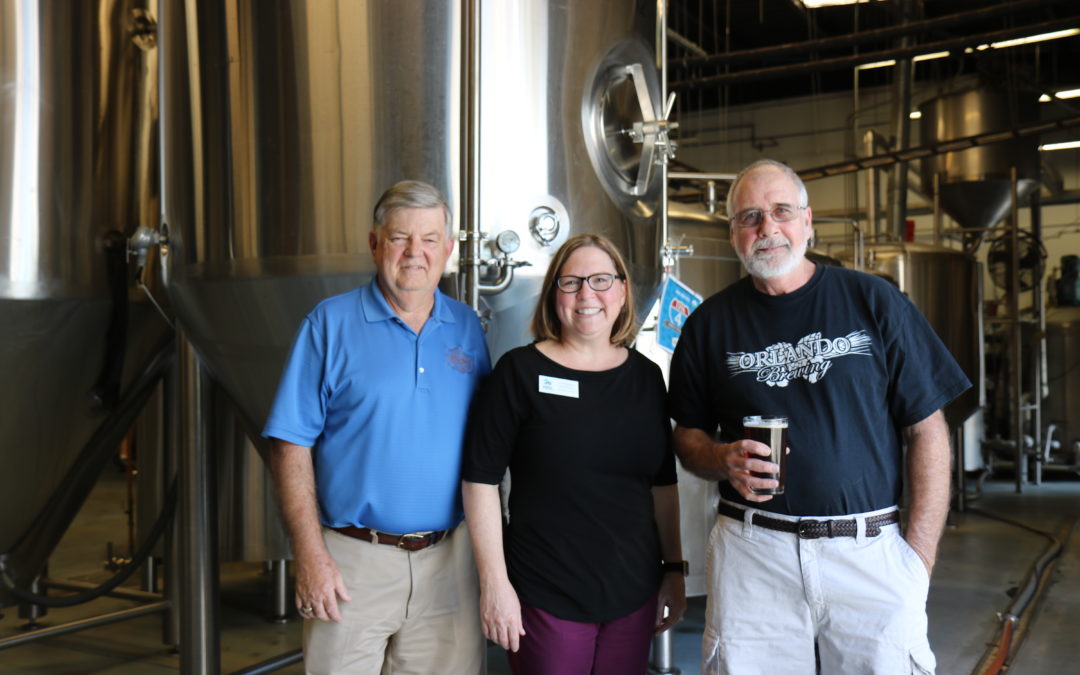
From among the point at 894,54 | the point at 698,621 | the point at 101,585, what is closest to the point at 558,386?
the point at 101,585

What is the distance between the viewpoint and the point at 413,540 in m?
1.77

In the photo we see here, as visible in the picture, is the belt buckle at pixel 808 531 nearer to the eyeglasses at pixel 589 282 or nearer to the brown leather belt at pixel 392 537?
the eyeglasses at pixel 589 282

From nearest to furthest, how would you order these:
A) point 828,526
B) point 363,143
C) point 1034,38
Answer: point 828,526 → point 363,143 → point 1034,38

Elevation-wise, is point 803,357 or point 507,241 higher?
point 507,241

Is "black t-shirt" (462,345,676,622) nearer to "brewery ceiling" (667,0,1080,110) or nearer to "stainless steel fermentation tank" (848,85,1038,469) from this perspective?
"brewery ceiling" (667,0,1080,110)

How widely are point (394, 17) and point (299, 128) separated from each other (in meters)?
0.33

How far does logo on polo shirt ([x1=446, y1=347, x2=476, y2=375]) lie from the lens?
71.3 inches

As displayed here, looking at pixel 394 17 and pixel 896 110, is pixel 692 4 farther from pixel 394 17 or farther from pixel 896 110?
pixel 394 17

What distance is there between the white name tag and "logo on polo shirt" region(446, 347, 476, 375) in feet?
0.60

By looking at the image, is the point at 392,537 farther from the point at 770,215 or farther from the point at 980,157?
the point at 980,157

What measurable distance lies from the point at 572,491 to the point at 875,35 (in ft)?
21.4

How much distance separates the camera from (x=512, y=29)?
7.42 ft

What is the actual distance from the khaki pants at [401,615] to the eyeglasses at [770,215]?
2.58ft

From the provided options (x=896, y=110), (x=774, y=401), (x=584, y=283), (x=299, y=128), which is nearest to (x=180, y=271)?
(x=299, y=128)
